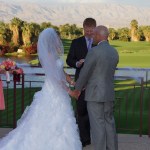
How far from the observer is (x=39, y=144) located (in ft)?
16.3

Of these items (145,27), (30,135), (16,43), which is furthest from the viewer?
(145,27)

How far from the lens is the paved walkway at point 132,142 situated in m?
6.22

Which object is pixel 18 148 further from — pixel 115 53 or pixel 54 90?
pixel 115 53

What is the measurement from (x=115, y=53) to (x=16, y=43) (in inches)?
1144

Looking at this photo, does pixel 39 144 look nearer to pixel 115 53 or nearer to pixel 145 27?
pixel 115 53

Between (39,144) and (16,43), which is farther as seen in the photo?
(16,43)

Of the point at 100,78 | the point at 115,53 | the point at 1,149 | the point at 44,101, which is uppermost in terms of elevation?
the point at 115,53

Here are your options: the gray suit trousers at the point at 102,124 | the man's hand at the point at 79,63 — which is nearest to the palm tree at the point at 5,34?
the man's hand at the point at 79,63

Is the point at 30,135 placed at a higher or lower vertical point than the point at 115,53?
lower

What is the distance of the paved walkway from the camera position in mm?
6219

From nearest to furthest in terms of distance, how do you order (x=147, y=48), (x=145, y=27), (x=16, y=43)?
(x=16, y=43), (x=145, y=27), (x=147, y=48)

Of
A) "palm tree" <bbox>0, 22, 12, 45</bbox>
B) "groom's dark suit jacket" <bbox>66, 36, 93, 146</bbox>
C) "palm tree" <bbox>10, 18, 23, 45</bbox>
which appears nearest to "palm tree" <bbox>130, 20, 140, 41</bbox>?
"palm tree" <bbox>10, 18, 23, 45</bbox>

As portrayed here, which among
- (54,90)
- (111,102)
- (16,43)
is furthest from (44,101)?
(16,43)

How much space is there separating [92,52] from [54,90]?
2.57ft
